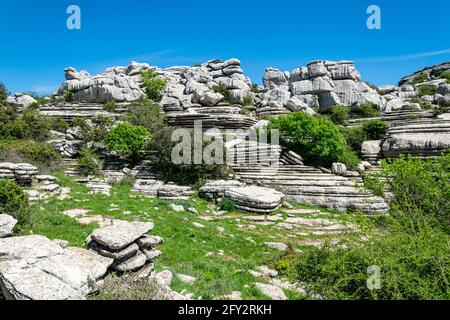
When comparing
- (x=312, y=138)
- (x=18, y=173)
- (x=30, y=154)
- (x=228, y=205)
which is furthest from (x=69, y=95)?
(x=228, y=205)

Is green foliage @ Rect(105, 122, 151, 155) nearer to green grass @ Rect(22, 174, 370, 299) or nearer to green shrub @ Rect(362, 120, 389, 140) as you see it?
green grass @ Rect(22, 174, 370, 299)

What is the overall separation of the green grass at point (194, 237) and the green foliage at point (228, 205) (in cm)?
48

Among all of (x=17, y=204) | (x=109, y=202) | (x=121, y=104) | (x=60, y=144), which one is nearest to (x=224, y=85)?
(x=121, y=104)

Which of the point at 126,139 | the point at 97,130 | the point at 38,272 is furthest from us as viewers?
the point at 97,130

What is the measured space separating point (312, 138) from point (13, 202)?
20.2 m

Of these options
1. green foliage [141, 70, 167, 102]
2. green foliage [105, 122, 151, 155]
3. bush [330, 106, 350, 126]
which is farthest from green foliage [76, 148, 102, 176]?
bush [330, 106, 350, 126]

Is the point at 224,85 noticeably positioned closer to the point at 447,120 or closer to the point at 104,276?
the point at 447,120

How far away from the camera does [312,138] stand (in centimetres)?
2386

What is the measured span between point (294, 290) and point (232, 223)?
604cm

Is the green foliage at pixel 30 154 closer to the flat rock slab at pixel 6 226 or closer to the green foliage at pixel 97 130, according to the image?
the green foliage at pixel 97 130

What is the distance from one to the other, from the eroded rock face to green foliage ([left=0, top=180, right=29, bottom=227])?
2908 mm

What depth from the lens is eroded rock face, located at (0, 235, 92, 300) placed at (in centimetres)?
448

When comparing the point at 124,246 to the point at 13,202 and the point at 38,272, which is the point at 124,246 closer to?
the point at 38,272

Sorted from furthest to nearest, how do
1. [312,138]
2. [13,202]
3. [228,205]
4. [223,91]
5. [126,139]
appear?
[223,91], [312,138], [126,139], [228,205], [13,202]
